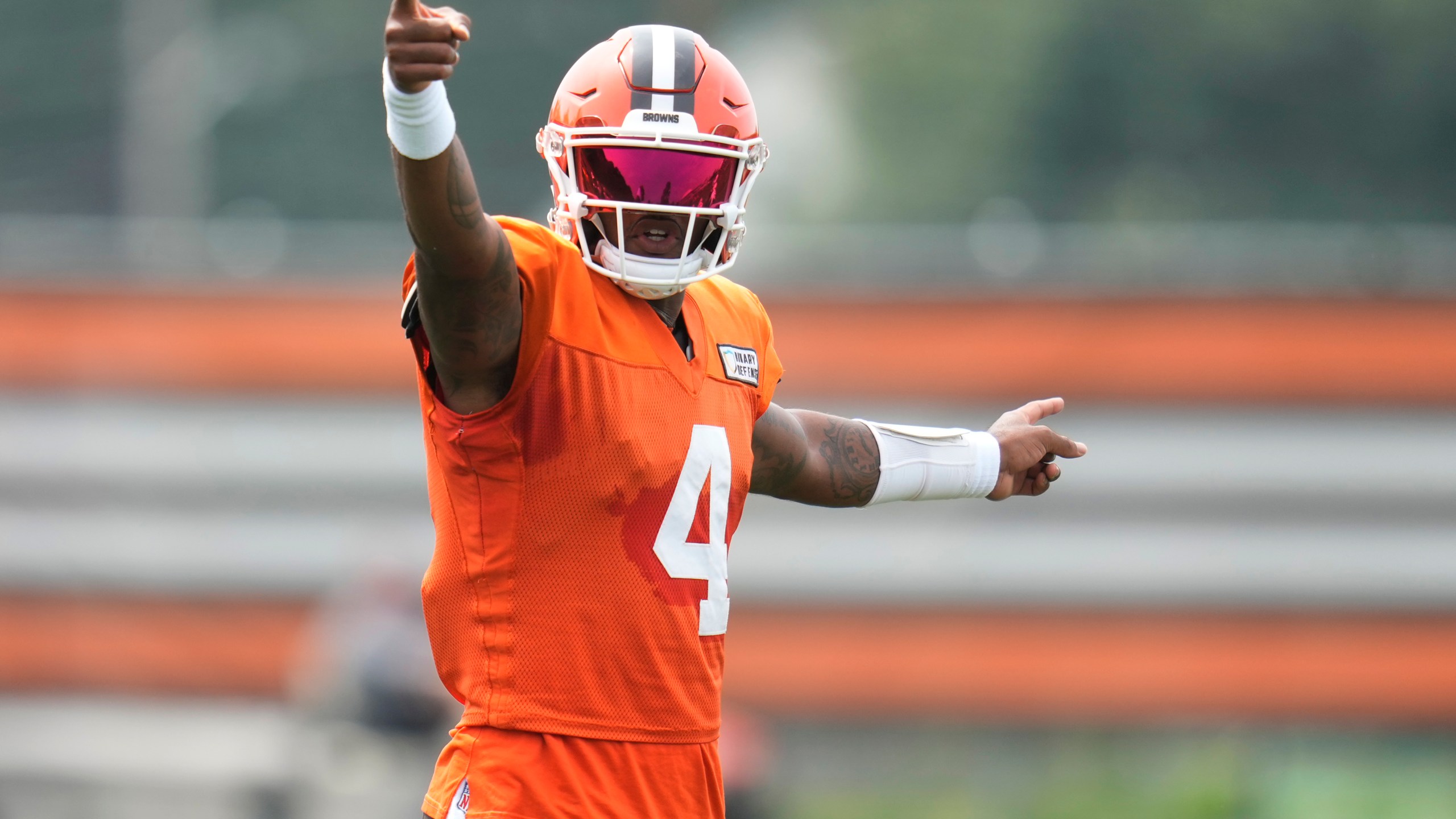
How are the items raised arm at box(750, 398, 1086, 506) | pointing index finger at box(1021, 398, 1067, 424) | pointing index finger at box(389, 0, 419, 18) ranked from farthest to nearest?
pointing index finger at box(1021, 398, 1067, 424) → raised arm at box(750, 398, 1086, 506) → pointing index finger at box(389, 0, 419, 18)

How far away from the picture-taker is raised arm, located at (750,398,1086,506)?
307 cm

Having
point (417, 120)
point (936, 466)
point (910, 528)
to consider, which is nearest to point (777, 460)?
point (936, 466)

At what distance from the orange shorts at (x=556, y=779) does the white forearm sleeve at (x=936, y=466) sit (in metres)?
0.85

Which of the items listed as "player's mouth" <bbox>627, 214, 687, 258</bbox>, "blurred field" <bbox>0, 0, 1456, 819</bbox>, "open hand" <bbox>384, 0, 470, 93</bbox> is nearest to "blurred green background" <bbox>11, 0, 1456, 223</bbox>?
"blurred field" <bbox>0, 0, 1456, 819</bbox>

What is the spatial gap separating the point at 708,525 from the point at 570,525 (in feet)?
0.88

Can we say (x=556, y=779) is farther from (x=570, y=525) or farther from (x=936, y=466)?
(x=936, y=466)

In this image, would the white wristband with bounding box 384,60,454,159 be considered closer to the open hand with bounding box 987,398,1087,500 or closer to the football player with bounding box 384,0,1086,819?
the football player with bounding box 384,0,1086,819

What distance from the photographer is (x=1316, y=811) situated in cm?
750

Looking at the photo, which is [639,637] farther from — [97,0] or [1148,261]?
[97,0]

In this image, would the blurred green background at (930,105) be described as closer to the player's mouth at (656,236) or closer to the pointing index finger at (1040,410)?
the pointing index finger at (1040,410)

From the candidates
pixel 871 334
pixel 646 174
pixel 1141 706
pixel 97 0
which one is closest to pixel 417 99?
pixel 646 174

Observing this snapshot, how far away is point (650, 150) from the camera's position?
2.67 meters

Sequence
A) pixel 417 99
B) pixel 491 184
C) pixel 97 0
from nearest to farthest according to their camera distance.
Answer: pixel 417 99 < pixel 491 184 < pixel 97 0

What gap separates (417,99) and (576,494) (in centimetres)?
68
